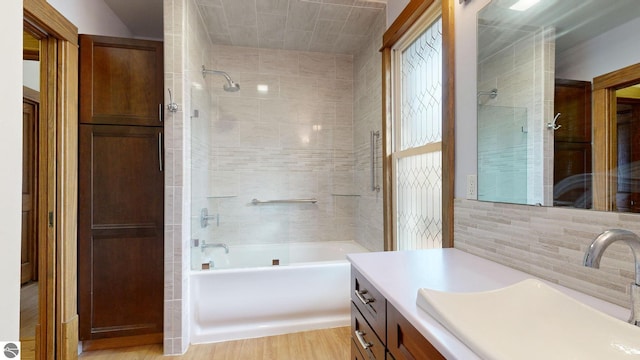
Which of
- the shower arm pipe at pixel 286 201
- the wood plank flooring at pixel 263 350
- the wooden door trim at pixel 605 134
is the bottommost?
the wood plank flooring at pixel 263 350

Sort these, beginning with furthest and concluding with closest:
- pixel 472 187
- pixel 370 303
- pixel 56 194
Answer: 1. pixel 56 194
2. pixel 472 187
3. pixel 370 303

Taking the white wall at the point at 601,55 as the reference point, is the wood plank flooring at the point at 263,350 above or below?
below

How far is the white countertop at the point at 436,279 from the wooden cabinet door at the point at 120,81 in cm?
180

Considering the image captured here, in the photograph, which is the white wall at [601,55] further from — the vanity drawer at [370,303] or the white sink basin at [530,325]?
the vanity drawer at [370,303]

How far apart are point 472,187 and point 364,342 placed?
32.9 inches

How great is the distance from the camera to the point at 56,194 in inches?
66.1

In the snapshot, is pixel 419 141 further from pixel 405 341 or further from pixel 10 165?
pixel 10 165

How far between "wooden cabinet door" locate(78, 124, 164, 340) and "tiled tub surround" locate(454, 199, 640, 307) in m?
1.99

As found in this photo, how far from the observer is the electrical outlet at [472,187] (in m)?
1.23

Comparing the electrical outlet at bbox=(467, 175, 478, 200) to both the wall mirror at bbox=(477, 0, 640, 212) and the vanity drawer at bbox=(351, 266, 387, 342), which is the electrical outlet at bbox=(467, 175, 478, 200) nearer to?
the wall mirror at bbox=(477, 0, 640, 212)

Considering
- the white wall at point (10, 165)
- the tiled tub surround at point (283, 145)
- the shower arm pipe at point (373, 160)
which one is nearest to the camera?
the white wall at point (10, 165)

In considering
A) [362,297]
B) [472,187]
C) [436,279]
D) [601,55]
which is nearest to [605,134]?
[601,55]

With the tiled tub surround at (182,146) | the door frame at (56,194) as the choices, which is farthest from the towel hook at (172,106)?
the door frame at (56,194)

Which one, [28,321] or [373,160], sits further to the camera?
[373,160]
